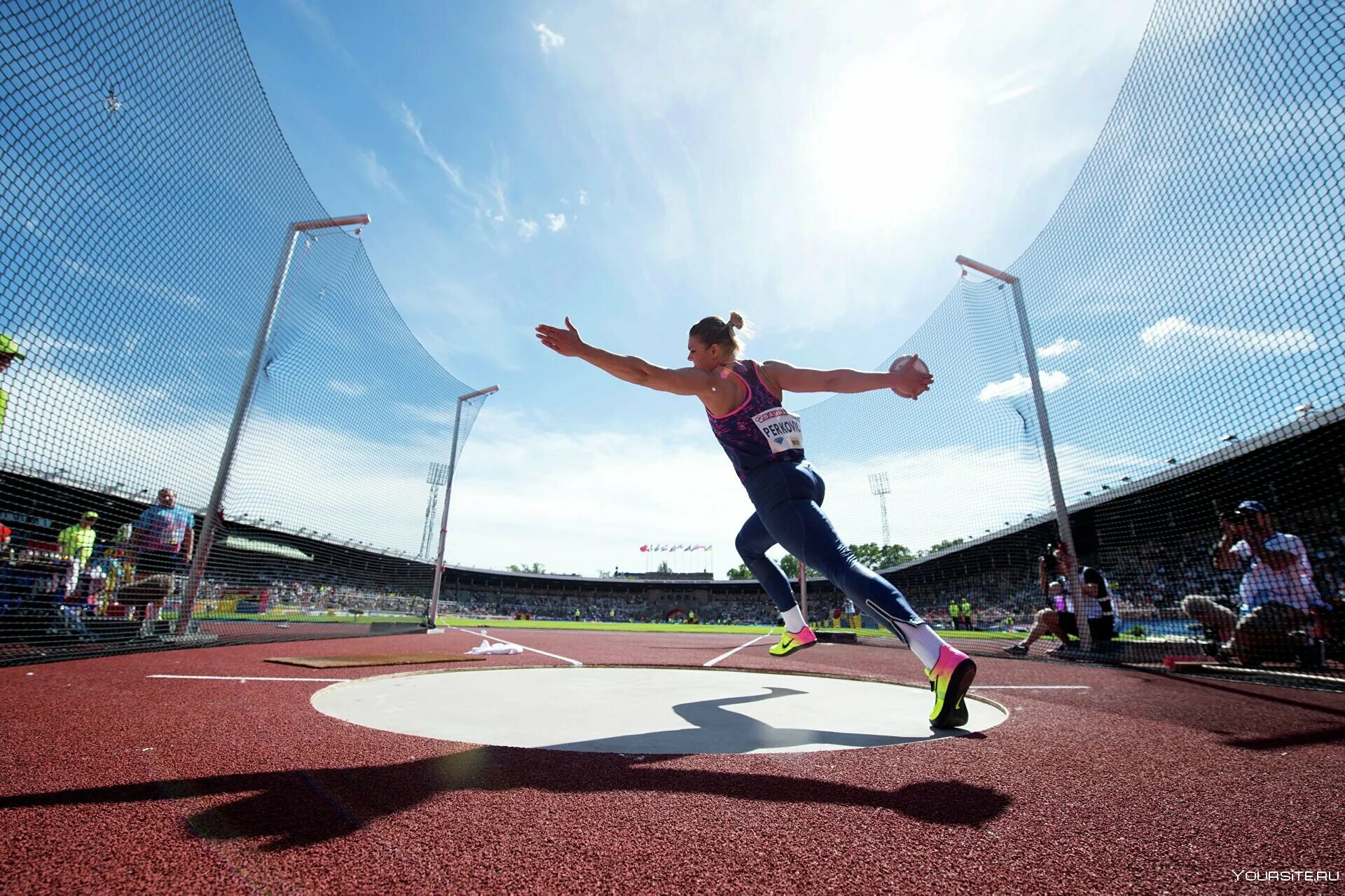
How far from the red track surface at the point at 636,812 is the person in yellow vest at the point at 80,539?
417 centimetres

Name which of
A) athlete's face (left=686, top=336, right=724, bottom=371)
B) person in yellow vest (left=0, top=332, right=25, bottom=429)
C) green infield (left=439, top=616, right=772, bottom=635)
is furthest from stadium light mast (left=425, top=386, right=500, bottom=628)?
athlete's face (left=686, top=336, right=724, bottom=371)

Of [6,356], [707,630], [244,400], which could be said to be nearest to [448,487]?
[244,400]

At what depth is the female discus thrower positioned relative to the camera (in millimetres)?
2342

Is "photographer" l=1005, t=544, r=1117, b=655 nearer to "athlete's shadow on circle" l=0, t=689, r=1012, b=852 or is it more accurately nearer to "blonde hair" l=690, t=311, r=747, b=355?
"blonde hair" l=690, t=311, r=747, b=355

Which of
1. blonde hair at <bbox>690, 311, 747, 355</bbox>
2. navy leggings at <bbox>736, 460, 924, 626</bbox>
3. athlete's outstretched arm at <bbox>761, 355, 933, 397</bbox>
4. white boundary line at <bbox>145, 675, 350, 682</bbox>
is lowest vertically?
white boundary line at <bbox>145, 675, 350, 682</bbox>

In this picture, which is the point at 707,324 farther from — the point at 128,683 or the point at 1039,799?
the point at 128,683

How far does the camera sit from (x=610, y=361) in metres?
2.35

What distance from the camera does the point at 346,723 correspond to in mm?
2129

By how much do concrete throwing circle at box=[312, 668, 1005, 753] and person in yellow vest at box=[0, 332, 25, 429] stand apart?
11.4 ft

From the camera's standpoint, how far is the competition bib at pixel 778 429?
283 centimetres

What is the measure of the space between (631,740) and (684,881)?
1.14m

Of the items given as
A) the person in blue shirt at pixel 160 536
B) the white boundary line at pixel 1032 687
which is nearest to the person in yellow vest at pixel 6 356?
the person in blue shirt at pixel 160 536

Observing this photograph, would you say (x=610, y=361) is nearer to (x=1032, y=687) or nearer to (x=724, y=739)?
(x=724, y=739)

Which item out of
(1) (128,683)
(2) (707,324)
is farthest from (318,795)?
(1) (128,683)
